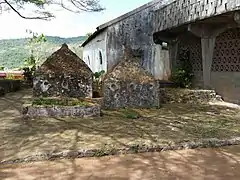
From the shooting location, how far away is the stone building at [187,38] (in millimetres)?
10672

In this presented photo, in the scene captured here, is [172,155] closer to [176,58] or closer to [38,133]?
[38,133]

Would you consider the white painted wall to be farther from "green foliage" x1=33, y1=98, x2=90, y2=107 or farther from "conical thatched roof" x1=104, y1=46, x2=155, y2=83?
"green foliage" x1=33, y1=98, x2=90, y2=107

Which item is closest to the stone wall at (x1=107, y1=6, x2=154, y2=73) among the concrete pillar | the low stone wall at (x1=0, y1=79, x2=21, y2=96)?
the concrete pillar

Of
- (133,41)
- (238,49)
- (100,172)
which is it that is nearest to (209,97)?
(238,49)

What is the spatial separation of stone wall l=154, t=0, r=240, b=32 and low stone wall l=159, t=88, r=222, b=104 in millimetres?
2486

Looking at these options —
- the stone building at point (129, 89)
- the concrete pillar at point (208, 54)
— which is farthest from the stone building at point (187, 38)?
the stone building at point (129, 89)

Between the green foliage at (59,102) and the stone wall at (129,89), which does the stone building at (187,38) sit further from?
the green foliage at (59,102)

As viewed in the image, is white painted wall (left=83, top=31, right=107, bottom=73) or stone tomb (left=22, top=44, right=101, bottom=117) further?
white painted wall (left=83, top=31, right=107, bottom=73)

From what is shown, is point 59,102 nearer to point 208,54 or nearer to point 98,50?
point 208,54

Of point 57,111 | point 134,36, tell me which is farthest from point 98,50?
point 57,111

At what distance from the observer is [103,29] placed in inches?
712

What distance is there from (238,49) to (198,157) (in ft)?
23.9

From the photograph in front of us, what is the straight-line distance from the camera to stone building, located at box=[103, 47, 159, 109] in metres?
9.19

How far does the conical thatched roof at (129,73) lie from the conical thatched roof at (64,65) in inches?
40.5
